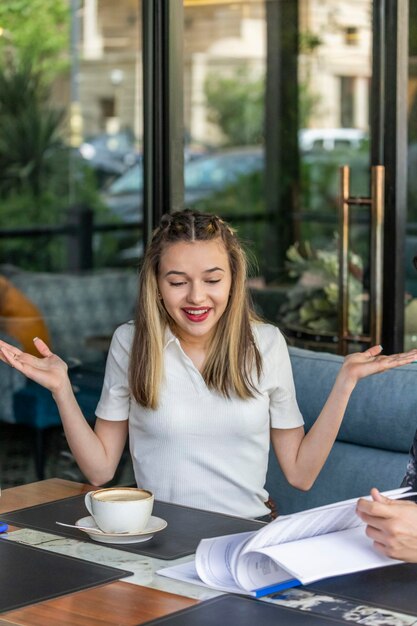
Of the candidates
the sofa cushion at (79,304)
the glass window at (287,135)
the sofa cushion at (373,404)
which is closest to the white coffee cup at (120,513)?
the sofa cushion at (373,404)

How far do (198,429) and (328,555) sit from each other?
725mm

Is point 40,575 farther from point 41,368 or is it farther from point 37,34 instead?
point 37,34

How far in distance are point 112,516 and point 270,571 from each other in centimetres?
32

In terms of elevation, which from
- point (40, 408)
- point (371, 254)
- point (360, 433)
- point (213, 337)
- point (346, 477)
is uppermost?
point (371, 254)

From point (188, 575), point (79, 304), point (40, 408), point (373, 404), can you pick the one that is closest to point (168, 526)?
point (188, 575)

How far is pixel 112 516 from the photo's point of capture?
1.90 m

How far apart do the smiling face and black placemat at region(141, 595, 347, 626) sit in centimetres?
86

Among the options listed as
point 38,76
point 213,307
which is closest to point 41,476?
point 213,307

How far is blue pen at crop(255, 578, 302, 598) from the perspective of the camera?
1640mm

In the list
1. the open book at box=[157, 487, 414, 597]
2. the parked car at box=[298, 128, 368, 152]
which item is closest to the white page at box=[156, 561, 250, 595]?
the open book at box=[157, 487, 414, 597]

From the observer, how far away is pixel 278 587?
1.66 metres

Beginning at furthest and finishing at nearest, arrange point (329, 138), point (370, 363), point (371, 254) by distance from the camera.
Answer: point (329, 138)
point (371, 254)
point (370, 363)

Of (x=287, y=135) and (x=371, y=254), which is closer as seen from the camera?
(x=371, y=254)

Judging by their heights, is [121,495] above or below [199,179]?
below
